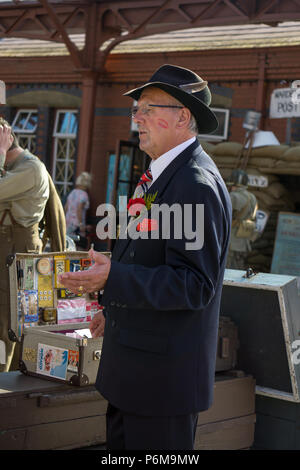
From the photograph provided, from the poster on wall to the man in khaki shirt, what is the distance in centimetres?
674

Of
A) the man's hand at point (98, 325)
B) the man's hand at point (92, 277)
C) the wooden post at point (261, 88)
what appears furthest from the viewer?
the wooden post at point (261, 88)

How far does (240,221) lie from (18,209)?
4.40m

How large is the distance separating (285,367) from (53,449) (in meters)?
1.28

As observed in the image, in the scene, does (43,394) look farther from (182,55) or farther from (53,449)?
(182,55)

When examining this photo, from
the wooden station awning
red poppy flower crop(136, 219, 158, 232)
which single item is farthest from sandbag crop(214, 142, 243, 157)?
red poppy flower crop(136, 219, 158, 232)

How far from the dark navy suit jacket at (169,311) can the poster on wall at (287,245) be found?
28.2 ft

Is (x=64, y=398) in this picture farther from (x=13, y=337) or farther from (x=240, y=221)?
(x=240, y=221)

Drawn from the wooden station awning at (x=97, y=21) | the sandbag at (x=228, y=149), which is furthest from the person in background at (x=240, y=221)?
the wooden station awning at (x=97, y=21)

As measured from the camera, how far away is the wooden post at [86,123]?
13.4 m

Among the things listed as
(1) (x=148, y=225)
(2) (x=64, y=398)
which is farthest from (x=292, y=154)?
(1) (x=148, y=225)

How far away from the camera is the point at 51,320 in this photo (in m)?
3.84

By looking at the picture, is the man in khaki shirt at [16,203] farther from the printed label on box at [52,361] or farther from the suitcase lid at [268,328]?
the suitcase lid at [268,328]

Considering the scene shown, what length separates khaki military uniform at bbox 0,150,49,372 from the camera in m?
4.48

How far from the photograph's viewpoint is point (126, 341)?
7.70 feet
